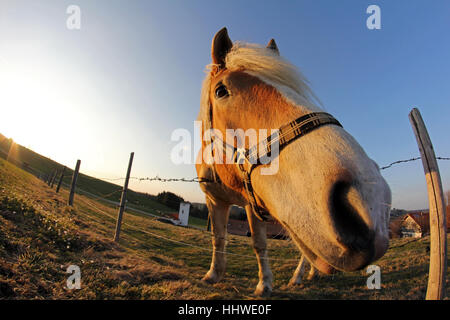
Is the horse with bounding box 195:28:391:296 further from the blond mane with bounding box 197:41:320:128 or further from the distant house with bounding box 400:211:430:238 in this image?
the distant house with bounding box 400:211:430:238

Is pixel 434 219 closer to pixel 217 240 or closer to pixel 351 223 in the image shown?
pixel 351 223

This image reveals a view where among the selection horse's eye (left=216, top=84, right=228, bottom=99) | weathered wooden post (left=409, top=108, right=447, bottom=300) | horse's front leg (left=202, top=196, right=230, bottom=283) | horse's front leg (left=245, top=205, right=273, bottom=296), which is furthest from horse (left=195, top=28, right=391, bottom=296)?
horse's front leg (left=202, top=196, right=230, bottom=283)

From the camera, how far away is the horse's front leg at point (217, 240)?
440 centimetres

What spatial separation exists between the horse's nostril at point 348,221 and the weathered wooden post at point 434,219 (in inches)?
72.0

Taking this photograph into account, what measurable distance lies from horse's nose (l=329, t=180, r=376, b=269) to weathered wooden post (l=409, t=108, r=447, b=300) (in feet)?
5.91

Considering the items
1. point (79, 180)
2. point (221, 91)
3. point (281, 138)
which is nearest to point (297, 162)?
point (281, 138)

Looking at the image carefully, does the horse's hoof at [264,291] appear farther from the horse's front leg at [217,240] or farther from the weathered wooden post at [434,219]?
the weathered wooden post at [434,219]

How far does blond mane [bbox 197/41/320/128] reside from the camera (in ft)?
6.16

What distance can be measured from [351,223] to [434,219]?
187 centimetres

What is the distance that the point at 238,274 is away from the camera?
5516mm

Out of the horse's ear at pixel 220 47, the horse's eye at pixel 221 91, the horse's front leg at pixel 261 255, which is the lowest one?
the horse's front leg at pixel 261 255

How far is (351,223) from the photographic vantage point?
3.56 feet

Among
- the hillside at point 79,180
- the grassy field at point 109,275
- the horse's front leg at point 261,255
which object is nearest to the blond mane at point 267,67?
the grassy field at point 109,275
